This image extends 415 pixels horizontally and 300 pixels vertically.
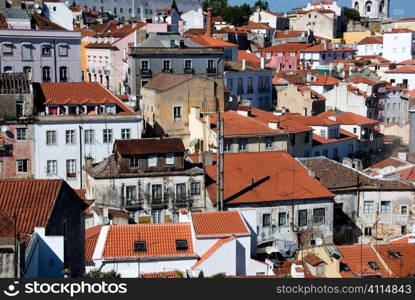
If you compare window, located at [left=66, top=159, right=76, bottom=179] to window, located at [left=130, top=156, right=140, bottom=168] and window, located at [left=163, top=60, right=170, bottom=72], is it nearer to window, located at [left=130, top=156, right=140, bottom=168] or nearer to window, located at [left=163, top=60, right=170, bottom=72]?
window, located at [left=130, top=156, right=140, bottom=168]

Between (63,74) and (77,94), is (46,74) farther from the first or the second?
(77,94)

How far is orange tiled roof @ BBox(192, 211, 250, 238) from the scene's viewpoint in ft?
95.9

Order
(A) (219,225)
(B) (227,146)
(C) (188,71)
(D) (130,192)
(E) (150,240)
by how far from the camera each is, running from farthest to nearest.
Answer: (C) (188,71), (B) (227,146), (D) (130,192), (A) (219,225), (E) (150,240)

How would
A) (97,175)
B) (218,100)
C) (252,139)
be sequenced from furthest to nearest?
(218,100)
(252,139)
(97,175)

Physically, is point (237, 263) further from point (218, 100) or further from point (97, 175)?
point (218, 100)

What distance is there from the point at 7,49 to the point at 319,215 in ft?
78.5

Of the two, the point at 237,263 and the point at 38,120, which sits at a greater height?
the point at 38,120

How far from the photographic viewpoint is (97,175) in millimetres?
36031

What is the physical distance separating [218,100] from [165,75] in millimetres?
4525

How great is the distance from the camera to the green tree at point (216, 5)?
436 ft

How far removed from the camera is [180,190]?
3675cm

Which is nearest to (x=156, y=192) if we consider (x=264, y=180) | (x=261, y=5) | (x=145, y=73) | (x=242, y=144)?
(x=264, y=180)

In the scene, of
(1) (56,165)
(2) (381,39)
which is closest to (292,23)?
(2) (381,39)

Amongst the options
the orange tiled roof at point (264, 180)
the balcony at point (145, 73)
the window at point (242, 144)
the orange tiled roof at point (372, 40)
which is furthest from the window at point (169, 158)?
the orange tiled roof at point (372, 40)
